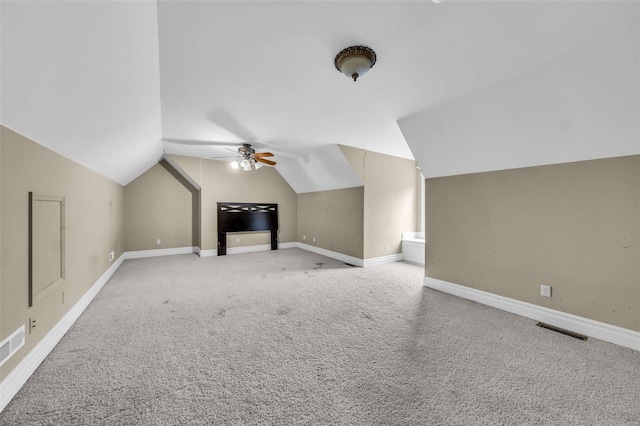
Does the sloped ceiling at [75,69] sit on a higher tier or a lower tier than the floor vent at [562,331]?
higher

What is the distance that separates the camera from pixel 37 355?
5.78 ft

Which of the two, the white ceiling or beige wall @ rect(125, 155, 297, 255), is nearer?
the white ceiling

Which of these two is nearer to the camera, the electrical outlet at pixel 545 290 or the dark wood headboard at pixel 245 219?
the electrical outlet at pixel 545 290

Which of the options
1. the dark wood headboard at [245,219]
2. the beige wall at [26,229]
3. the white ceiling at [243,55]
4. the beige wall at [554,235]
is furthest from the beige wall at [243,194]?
the beige wall at [554,235]

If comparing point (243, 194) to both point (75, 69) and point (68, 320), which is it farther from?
point (75, 69)

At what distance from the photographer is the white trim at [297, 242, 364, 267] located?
496cm

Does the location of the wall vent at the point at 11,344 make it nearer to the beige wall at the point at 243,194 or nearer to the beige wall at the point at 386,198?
the beige wall at the point at 243,194

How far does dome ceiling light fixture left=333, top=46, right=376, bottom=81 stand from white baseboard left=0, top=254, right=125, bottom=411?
309 centimetres

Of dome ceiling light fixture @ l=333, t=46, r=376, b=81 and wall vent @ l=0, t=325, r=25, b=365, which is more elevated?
dome ceiling light fixture @ l=333, t=46, r=376, b=81

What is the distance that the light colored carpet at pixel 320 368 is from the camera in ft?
4.50

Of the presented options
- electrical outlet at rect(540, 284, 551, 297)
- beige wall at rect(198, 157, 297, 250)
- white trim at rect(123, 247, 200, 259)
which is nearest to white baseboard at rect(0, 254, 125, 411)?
white trim at rect(123, 247, 200, 259)

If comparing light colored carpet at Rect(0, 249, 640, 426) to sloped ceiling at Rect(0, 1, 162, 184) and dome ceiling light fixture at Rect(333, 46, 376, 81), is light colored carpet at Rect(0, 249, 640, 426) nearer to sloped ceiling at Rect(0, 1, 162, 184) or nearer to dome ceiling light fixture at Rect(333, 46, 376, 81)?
sloped ceiling at Rect(0, 1, 162, 184)

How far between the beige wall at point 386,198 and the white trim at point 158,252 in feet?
14.6

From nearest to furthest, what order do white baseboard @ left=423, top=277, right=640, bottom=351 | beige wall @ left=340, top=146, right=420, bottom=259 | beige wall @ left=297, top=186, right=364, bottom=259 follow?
1. white baseboard @ left=423, top=277, right=640, bottom=351
2. beige wall @ left=340, top=146, right=420, bottom=259
3. beige wall @ left=297, top=186, right=364, bottom=259
